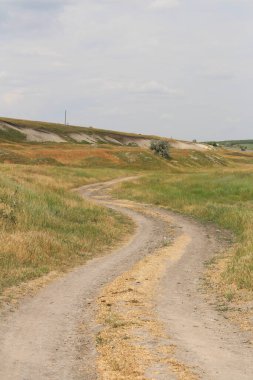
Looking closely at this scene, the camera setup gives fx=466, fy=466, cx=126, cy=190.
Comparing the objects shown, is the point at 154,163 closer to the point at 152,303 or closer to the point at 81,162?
the point at 81,162

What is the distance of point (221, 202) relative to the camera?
3622 cm

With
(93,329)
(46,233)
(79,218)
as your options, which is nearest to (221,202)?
(79,218)

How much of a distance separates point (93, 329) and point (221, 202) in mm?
28168

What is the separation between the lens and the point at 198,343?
320 inches

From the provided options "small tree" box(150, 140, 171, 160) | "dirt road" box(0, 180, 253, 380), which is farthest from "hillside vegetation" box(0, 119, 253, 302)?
"small tree" box(150, 140, 171, 160)

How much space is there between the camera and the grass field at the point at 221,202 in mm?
14680

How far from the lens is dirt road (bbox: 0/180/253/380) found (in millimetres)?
7000

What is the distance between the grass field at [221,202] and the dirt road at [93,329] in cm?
139

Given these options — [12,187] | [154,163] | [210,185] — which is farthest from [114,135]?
[12,187]

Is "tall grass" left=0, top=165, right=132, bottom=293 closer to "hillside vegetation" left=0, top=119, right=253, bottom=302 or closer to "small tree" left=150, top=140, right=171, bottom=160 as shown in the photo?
"hillside vegetation" left=0, top=119, right=253, bottom=302

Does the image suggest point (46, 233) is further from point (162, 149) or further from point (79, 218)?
point (162, 149)

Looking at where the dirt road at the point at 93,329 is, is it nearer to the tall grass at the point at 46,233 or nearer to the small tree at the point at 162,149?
the tall grass at the point at 46,233

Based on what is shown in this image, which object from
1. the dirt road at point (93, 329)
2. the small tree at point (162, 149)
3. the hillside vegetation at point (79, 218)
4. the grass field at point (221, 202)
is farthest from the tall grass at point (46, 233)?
the small tree at point (162, 149)

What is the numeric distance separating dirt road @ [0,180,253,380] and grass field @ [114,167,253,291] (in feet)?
4.55
